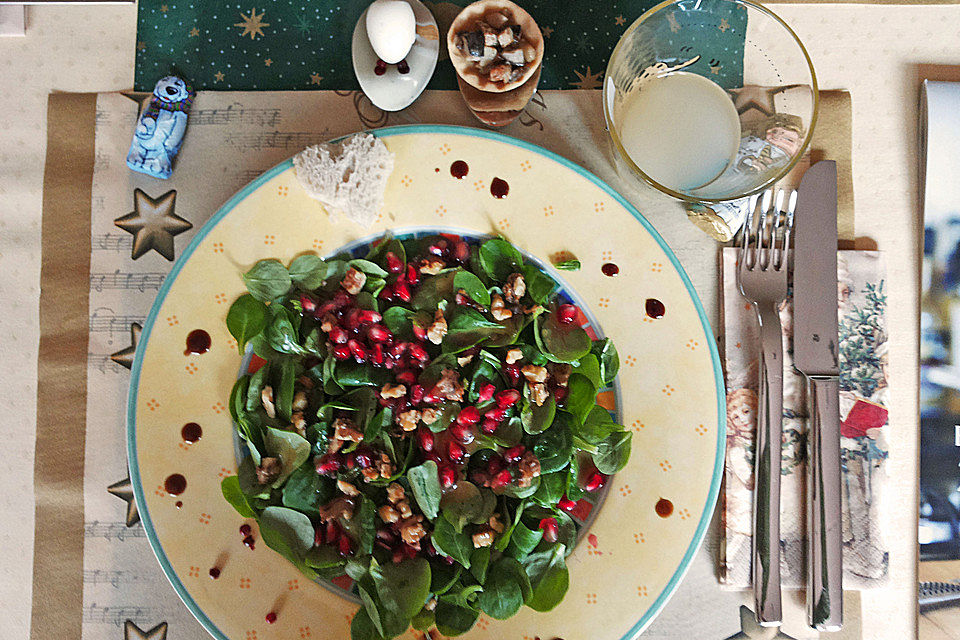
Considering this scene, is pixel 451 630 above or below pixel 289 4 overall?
below

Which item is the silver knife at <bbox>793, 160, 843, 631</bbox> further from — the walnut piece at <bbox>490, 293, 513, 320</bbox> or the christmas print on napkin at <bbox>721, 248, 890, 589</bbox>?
the walnut piece at <bbox>490, 293, 513, 320</bbox>

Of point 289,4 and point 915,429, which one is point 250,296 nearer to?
point 289,4

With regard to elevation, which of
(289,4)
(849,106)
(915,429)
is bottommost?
(915,429)

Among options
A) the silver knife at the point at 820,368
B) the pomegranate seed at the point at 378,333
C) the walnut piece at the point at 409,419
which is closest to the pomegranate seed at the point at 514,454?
the walnut piece at the point at 409,419

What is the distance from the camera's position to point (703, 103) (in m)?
0.90

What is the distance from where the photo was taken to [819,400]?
35.1 inches

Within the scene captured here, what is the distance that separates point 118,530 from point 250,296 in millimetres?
442

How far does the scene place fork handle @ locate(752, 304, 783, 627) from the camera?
0.88 metres

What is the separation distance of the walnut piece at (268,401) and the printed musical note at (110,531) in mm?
321

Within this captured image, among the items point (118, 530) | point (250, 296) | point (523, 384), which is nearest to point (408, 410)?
point (523, 384)

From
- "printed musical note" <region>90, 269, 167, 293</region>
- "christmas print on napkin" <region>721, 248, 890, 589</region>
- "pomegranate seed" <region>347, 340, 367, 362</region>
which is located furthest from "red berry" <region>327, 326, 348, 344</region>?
"christmas print on napkin" <region>721, 248, 890, 589</region>

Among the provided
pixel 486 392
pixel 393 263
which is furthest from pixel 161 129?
pixel 486 392

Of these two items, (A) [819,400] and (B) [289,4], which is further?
(B) [289,4]

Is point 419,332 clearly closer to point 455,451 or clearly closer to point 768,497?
point 455,451
